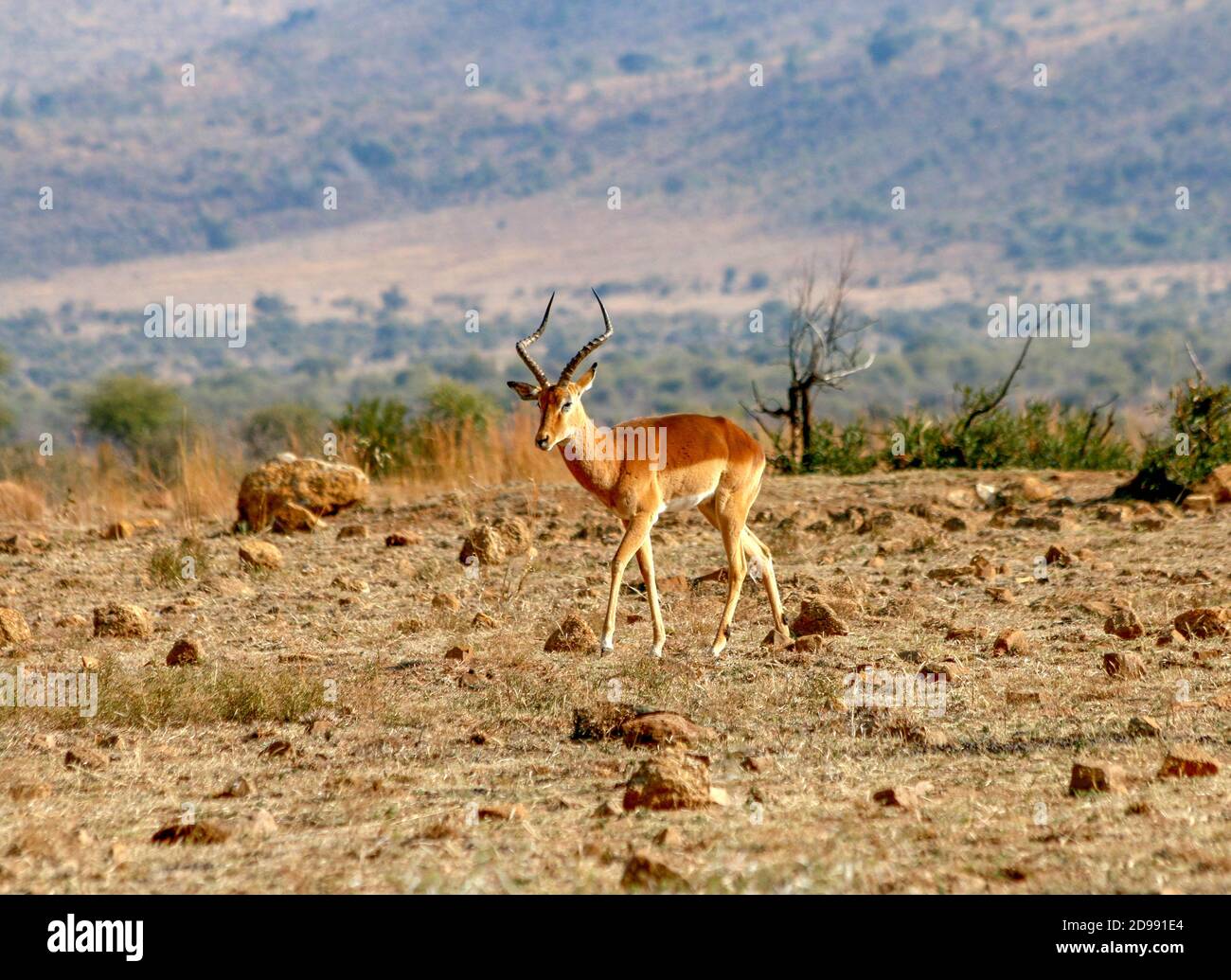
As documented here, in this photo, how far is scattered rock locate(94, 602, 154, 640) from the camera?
10.6m

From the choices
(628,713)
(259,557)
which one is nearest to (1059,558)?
(628,713)

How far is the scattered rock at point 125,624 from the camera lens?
416 inches

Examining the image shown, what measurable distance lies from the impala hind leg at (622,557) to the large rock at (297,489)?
5376 millimetres

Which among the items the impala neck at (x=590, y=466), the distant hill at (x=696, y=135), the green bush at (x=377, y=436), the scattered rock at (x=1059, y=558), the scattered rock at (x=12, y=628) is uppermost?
the distant hill at (x=696, y=135)

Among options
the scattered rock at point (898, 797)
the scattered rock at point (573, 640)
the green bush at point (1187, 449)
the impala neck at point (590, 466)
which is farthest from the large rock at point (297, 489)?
the scattered rock at point (898, 797)

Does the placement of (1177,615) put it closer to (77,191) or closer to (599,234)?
(599,234)

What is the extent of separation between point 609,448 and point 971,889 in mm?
5035

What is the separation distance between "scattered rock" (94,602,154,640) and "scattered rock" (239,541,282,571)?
6.70ft

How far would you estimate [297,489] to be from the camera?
1474cm

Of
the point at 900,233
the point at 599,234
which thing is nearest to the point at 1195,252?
the point at 900,233

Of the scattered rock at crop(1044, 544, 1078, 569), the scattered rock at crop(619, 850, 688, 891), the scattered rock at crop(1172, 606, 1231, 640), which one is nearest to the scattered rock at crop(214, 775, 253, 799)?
the scattered rock at crop(619, 850, 688, 891)

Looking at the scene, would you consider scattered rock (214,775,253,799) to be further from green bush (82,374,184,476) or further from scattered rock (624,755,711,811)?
green bush (82,374,184,476)

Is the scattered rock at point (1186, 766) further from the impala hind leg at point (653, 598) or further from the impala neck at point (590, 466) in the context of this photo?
the impala neck at point (590, 466)

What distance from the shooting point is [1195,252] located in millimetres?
105688
